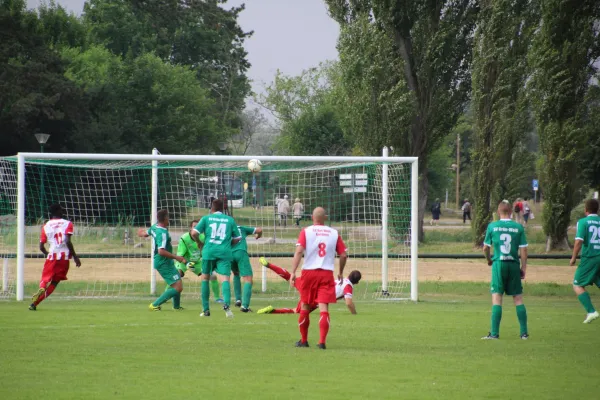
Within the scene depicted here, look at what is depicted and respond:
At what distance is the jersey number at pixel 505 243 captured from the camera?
12.8m

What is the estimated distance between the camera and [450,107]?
40.0 meters

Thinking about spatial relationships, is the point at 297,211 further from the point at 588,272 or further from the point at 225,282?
the point at 588,272

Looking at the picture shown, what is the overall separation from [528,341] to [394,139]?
26438 mm

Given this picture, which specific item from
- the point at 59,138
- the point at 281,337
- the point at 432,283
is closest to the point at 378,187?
the point at 432,283

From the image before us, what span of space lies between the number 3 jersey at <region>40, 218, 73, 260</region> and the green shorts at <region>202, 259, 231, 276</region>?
9.23 feet

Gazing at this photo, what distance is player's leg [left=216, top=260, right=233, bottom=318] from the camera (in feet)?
49.6

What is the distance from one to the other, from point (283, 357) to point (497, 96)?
27.3 m

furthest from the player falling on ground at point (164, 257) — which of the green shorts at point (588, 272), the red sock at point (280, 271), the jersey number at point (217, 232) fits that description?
the green shorts at point (588, 272)

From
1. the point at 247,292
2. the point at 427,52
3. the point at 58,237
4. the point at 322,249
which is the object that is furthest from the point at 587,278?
the point at 427,52

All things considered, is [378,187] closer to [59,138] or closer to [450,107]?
[450,107]

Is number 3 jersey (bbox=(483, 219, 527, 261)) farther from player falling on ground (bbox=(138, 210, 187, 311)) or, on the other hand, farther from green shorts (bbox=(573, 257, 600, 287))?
player falling on ground (bbox=(138, 210, 187, 311))

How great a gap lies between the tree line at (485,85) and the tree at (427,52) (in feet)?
0.15

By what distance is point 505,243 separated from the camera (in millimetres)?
12766

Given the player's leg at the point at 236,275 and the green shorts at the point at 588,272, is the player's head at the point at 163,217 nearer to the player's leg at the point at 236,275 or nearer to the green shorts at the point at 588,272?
the player's leg at the point at 236,275
